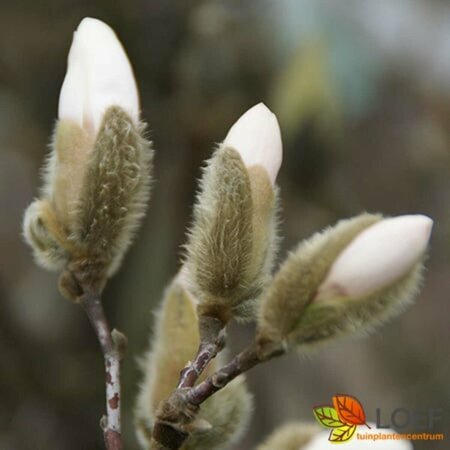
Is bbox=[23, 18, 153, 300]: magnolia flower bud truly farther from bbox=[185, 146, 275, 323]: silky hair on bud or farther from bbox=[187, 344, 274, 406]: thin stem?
bbox=[187, 344, 274, 406]: thin stem

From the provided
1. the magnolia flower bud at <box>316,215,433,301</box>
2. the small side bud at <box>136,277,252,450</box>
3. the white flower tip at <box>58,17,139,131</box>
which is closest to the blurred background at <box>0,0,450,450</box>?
the small side bud at <box>136,277,252,450</box>

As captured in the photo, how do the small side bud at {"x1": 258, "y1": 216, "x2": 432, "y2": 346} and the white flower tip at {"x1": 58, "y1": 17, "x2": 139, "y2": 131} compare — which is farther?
the white flower tip at {"x1": 58, "y1": 17, "x2": 139, "y2": 131}

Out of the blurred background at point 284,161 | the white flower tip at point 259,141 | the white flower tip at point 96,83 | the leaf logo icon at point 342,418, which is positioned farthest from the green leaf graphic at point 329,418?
the blurred background at point 284,161

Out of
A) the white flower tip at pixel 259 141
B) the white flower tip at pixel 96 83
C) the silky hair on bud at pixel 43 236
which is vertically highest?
the white flower tip at pixel 96 83

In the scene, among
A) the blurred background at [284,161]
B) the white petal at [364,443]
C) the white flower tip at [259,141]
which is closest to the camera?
the white petal at [364,443]

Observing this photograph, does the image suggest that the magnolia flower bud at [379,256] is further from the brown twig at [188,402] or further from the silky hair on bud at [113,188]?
the silky hair on bud at [113,188]

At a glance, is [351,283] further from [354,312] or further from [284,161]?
[284,161]

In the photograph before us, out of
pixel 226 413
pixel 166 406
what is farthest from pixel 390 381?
pixel 166 406
